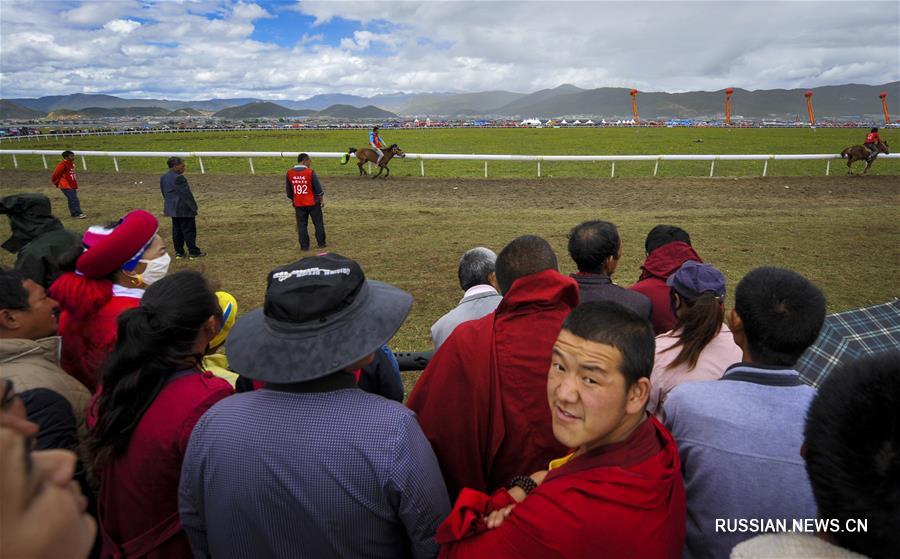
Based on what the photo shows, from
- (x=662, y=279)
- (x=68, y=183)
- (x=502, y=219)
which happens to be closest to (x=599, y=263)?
(x=662, y=279)

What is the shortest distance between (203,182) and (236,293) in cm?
1124

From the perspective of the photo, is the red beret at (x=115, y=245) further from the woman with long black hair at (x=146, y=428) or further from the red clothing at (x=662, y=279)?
the red clothing at (x=662, y=279)

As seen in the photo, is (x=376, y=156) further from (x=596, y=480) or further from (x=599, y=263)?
(x=596, y=480)

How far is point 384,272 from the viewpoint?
311 inches

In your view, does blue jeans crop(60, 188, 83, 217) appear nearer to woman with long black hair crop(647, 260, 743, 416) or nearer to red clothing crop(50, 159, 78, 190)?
red clothing crop(50, 159, 78, 190)

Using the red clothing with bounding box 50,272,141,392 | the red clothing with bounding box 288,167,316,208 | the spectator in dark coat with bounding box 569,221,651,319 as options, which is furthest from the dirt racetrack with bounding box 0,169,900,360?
the red clothing with bounding box 50,272,141,392

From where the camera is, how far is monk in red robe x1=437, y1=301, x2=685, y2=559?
1204 mm

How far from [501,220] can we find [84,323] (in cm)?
919

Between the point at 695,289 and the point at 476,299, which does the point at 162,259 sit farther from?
the point at 695,289

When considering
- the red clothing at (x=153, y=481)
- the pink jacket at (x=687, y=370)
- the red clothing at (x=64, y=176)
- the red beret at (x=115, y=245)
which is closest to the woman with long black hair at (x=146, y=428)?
the red clothing at (x=153, y=481)

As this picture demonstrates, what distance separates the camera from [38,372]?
2.03m

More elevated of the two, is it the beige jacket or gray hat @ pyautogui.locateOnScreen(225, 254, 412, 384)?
gray hat @ pyautogui.locateOnScreen(225, 254, 412, 384)

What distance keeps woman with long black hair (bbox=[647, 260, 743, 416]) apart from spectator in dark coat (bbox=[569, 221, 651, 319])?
61cm

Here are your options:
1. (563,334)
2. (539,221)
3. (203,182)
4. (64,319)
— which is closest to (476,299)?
(563,334)
